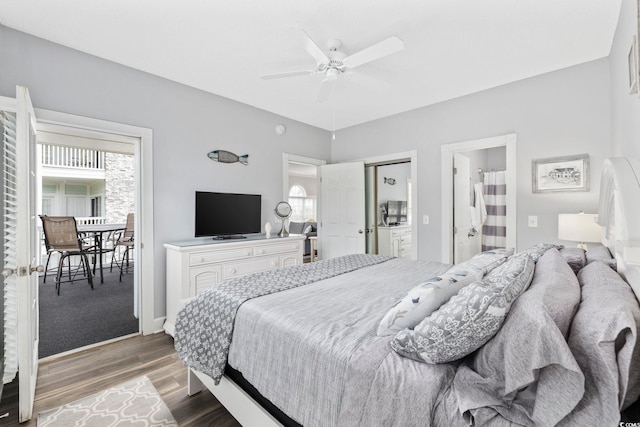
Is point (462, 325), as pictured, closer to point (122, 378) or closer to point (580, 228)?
point (580, 228)

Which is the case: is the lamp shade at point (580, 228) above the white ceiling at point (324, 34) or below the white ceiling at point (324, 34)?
below

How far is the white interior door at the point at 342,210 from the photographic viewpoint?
4.46 m

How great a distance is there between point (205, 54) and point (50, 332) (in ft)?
10.3

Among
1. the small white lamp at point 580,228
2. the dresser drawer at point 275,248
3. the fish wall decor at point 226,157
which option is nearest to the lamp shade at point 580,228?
the small white lamp at point 580,228

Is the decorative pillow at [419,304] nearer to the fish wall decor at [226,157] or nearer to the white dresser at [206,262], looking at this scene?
the white dresser at [206,262]

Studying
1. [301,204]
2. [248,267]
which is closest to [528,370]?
[248,267]

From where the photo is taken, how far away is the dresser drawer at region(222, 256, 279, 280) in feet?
10.5

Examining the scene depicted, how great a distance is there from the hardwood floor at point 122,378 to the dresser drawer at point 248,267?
833mm

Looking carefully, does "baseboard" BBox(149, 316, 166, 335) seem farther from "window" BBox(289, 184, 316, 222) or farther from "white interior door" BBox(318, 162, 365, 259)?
"window" BBox(289, 184, 316, 222)

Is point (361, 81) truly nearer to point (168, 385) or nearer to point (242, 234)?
point (242, 234)

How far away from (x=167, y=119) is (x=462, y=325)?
10.9 feet

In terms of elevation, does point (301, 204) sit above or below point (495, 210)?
above

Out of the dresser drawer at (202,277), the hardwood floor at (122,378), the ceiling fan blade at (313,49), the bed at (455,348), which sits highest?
the ceiling fan blade at (313,49)

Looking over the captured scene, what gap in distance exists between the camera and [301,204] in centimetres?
1009
